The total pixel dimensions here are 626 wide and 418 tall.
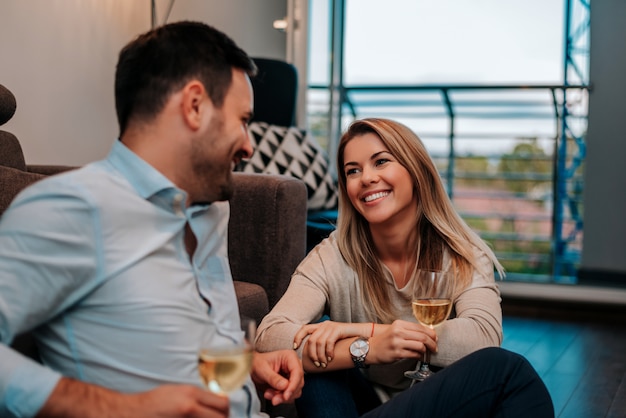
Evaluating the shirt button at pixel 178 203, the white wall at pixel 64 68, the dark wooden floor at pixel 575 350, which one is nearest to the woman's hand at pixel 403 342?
the shirt button at pixel 178 203

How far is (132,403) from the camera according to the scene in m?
0.90

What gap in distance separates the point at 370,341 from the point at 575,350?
7.67 feet

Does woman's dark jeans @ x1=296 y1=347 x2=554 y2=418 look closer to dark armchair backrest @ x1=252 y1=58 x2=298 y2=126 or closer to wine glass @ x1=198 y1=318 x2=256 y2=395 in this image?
wine glass @ x1=198 y1=318 x2=256 y2=395

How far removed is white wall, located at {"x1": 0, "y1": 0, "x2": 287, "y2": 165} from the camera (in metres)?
2.72

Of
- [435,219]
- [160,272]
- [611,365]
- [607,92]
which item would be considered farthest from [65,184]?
[607,92]

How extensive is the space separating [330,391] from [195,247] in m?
0.54

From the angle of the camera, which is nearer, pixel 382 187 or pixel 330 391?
pixel 330 391

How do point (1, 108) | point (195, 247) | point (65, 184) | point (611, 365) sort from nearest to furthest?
1. point (65, 184)
2. point (195, 247)
3. point (1, 108)
4. point (611, 365)

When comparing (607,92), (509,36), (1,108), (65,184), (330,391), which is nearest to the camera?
(65,184)

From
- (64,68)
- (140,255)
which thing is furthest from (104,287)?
(64,68)

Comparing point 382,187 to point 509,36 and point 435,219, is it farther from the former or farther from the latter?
point 509,36

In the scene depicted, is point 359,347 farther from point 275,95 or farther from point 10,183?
point 275,95

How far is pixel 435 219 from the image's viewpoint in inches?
72.8

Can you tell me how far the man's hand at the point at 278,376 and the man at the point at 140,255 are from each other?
124 mm
